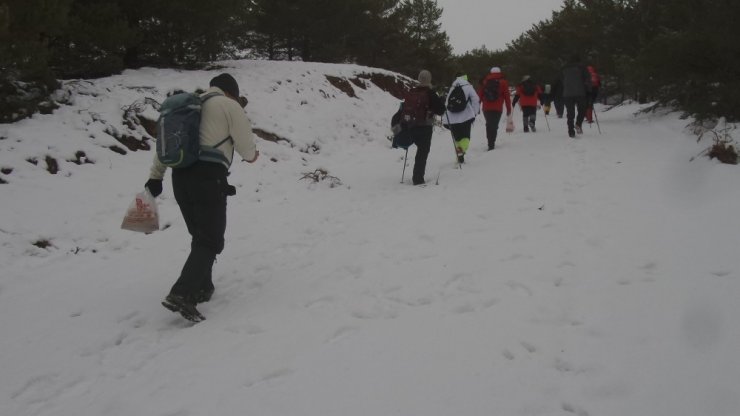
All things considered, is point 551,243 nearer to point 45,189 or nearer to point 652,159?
point 652,159

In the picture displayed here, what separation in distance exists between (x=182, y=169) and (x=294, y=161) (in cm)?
605

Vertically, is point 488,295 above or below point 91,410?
above

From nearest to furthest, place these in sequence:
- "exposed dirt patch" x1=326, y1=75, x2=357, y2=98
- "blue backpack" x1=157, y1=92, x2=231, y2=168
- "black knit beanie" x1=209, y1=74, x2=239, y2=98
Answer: "blue backpack" x1=157, y1=92, x2=231, y2=168, "black knit beanie" x1=209, y1=74, x2=239, y2=98, "exposed dirt patch" x1=326, y1=75, x2=357, y2=98

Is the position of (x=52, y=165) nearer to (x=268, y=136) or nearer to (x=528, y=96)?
(x=268, y=136)

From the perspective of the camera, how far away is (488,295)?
3.84m

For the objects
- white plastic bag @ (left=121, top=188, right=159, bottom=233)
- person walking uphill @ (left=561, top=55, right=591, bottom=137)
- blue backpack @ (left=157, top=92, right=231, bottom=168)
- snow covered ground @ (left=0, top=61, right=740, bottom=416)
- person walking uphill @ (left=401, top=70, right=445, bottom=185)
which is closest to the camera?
snow covered ground @ (left=0, top=61, right=740, bottom=416)

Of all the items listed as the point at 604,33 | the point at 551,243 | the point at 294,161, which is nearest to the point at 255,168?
the point at 294,161

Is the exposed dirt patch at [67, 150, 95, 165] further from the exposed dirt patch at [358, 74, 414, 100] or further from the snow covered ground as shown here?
the exposed dirt patch at [358, 74, 414, 100]

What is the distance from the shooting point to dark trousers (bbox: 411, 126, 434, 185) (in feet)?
25.5

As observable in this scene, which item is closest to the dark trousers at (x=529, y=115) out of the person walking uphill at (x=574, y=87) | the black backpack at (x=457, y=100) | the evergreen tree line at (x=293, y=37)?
the person walking uphill at (x=574, y=87)

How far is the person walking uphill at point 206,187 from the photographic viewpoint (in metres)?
3.77

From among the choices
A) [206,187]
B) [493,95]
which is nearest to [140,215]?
[206,187]

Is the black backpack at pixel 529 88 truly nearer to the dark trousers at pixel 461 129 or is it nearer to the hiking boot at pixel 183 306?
the dark trousers at pixel 461 129

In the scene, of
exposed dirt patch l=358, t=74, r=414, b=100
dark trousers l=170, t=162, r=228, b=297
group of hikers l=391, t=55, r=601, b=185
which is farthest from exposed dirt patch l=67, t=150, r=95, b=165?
exposed dirt patch l=358, t=74, r=414, b=100
